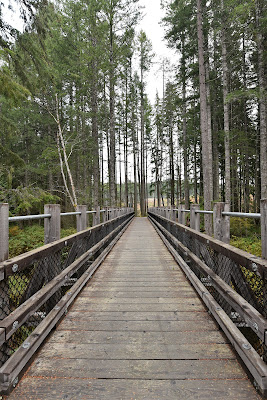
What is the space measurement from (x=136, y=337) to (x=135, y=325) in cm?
24

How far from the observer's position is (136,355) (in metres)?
1.99

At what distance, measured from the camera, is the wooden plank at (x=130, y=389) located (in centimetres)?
155

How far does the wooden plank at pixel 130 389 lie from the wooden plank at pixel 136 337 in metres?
0.49

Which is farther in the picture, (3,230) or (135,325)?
(135,325)

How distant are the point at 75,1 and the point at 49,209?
16.0 meters

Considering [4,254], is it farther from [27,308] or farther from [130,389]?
[130,389]

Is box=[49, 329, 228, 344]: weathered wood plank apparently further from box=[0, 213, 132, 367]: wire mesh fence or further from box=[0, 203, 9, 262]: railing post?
box=[0, 203, 9, 262]: railing post

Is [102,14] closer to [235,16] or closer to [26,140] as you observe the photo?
[235,16]

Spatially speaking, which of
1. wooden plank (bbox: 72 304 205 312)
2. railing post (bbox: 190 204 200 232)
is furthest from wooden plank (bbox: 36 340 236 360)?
railing post (bbox: 190 204 200 232)

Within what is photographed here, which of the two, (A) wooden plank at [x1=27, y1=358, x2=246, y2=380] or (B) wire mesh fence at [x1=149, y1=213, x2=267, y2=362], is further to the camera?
(B) wire mesh fence at [x1=149, y1=213, x2=267, y2=362]

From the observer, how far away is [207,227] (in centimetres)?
977

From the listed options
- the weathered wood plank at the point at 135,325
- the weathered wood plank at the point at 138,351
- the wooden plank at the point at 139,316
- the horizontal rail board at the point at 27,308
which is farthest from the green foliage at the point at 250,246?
the horizontal rail board at the point at 27,308

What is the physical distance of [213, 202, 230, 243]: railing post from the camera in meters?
3.05

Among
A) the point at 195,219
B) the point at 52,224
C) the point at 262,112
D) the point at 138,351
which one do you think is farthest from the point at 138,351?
the point at 262,112
